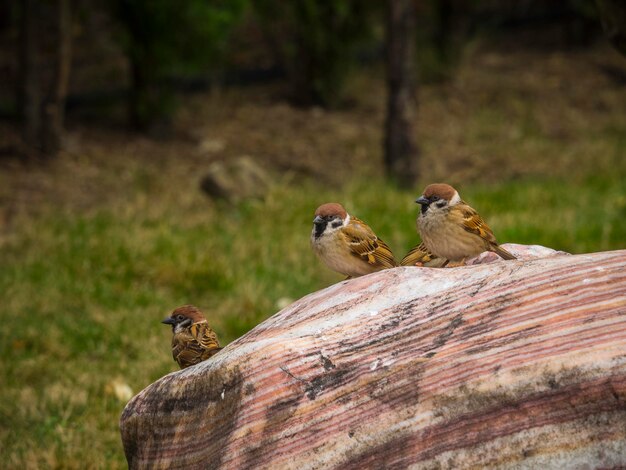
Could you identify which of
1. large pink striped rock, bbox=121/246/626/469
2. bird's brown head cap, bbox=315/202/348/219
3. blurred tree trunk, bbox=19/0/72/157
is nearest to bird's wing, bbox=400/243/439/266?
bird's brown head cap, bbox=315/202/348/219

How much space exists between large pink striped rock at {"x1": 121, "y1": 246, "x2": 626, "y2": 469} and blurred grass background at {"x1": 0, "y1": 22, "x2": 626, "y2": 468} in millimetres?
2022

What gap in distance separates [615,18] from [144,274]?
4.87 metres

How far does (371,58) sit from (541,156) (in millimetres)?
4669

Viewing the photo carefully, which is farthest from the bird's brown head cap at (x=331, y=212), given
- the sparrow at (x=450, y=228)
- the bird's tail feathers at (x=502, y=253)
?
the bird's tail feathers at (x=502, y=253)

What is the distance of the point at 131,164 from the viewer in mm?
12469

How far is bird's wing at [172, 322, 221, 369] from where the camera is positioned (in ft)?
16.3

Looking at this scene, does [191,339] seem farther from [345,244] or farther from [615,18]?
[615,18]

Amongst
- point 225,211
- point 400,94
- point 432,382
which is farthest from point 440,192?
point 400,94

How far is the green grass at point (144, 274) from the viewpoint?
648 cm

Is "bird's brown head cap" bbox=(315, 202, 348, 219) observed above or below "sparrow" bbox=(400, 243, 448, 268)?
above

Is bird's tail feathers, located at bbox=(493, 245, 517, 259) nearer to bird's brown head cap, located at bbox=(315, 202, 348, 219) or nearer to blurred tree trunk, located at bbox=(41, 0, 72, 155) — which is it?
bird's brown head cap, located at bbox=(315, 202, 348, 219)

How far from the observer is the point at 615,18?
538cm

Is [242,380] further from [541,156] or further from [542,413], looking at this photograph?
[541,156]

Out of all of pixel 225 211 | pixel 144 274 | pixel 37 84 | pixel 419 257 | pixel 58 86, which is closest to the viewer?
pixel 419 257
